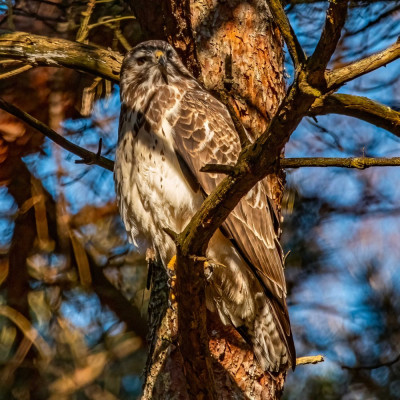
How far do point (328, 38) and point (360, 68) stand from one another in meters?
0.35

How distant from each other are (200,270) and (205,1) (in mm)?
1853

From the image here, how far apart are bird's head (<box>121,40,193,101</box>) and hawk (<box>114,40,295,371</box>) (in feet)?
0.04

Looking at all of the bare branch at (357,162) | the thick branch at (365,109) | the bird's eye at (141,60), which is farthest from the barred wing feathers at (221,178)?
the bare branch at (357,162)

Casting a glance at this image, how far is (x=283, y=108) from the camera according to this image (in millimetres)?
2119

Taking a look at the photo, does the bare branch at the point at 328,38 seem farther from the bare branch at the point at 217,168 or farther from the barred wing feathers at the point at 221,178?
the barred wing feathers at the point at 221,178

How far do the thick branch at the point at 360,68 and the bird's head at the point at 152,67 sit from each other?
1.43 meters

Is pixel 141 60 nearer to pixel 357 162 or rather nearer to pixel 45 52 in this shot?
pixel 45 52

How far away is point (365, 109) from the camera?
2.72 meters

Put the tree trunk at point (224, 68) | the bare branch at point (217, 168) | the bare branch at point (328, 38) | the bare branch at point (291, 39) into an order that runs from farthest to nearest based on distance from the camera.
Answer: the tree trunk at point (224, 68)
the bare branch at point (217, 168)
the bare branch at point (291, 39)
the bare branch at point (328, 38)

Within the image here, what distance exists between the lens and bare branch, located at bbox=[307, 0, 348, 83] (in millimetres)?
1901

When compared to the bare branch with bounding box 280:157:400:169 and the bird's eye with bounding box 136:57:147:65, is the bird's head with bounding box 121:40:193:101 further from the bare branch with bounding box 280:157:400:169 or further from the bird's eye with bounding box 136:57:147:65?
the bare branch with bounding box 280:157:400:169

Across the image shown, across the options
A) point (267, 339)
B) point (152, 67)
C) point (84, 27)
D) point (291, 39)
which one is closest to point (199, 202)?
point (267, 339)

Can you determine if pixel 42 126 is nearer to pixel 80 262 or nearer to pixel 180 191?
pixel 180 191

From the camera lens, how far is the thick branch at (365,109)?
105 inches
